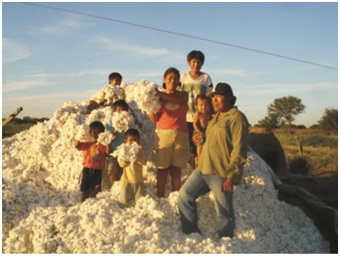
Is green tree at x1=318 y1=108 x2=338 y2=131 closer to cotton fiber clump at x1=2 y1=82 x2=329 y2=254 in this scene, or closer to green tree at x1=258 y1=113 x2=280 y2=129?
green tree at x1=258 y1=113 x2=280 y2=129

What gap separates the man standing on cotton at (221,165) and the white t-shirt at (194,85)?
2.40ft

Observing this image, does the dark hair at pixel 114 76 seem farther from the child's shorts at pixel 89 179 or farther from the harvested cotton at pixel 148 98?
the child's shorts at pixel 89 179

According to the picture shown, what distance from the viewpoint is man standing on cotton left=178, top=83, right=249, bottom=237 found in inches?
144

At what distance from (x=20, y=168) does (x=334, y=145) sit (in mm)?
19992

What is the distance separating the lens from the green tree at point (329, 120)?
2956cm

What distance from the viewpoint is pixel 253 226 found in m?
4.18

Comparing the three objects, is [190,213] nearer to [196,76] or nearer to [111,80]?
[196,76]

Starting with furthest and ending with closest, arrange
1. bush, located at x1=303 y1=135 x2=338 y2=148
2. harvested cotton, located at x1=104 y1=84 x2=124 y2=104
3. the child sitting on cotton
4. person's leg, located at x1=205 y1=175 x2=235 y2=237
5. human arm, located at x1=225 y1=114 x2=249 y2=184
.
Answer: bush, located at x1=303 y1=135 x2=338 y2=148
harvested cotton, located at x1=104 y1=84 x2=124 y2=104
the child sitting on cotton
person's leg, located at x1=205 y1=175 x2=235 y2=237
human arm, located at x1=225 y1=114 x2=249 y2=184

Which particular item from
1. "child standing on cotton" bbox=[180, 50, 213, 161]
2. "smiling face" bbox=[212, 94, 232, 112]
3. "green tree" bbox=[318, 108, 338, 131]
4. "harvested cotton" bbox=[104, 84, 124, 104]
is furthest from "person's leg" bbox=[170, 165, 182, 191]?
"green tree" bbox=[318, 108, 338, 131]

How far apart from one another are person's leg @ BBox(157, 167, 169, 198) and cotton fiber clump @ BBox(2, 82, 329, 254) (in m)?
0.09

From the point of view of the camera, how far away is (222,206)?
3.79 m

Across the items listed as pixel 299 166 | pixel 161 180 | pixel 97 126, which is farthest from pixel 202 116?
pixel 299 166

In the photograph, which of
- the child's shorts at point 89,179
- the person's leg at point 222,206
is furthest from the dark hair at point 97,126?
the person's leg at point 222,206

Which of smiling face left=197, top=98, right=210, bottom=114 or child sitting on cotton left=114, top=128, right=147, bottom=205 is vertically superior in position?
smiling face left=197, top=98, right=210, bottom=114
